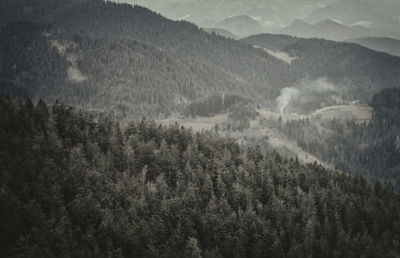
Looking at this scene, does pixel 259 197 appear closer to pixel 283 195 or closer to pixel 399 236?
pixel 283 195

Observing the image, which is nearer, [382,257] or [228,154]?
[382,257]

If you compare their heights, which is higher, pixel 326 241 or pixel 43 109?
pixel 43 109

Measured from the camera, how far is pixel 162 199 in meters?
104

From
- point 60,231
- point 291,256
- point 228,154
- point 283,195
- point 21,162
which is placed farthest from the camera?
point 228,154

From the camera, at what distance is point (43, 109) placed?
382ft

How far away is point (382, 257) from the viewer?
10125cm

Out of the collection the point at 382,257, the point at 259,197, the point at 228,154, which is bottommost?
the point at 382,257

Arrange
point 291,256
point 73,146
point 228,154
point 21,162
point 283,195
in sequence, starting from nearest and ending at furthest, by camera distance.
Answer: point 21,162 < point 291,256 < point 73,146 < point 283,195 < point 228,154

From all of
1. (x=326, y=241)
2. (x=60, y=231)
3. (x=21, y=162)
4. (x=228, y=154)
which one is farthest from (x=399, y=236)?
(x=21, y=162)

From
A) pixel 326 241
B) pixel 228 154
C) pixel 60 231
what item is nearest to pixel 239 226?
pixel 326 241

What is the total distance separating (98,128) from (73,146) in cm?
1729

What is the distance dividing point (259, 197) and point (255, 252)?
2544 centimetres

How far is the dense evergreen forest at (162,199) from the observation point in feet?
266

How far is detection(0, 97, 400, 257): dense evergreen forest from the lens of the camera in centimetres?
8112
